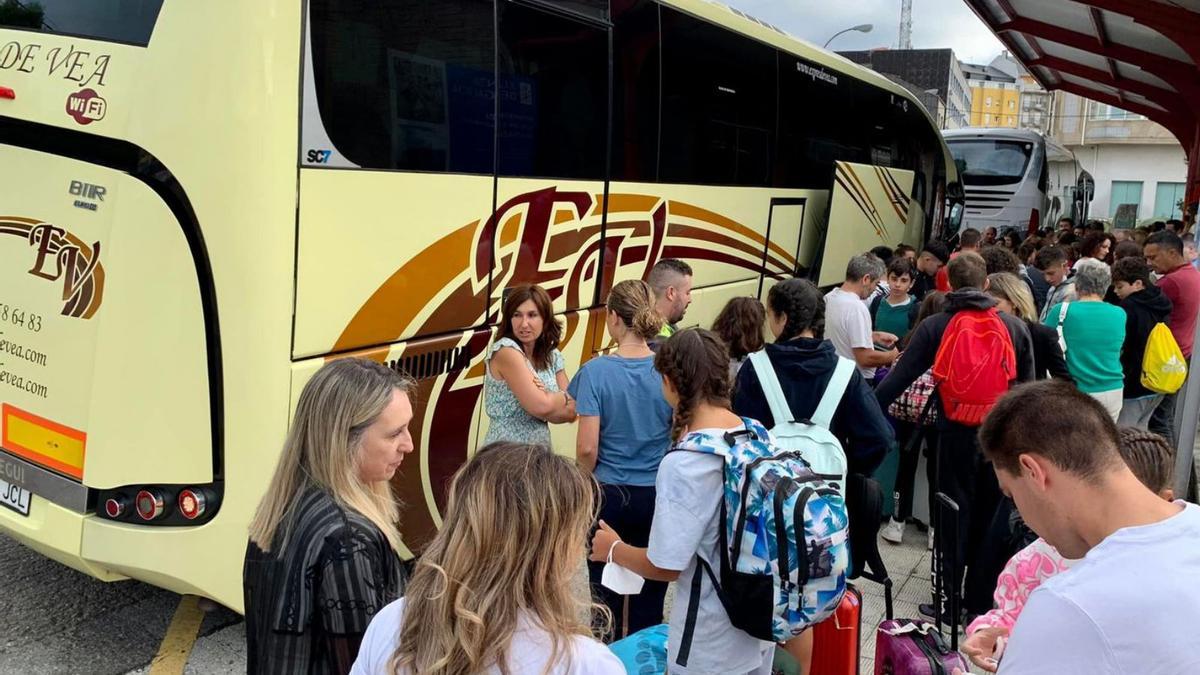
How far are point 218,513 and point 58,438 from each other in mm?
831

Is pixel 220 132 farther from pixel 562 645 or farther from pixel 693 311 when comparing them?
pixel 693 311

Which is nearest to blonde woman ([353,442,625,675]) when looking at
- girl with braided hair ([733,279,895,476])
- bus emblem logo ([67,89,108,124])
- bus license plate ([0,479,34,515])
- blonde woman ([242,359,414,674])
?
blonde woman ([242,359,414,674])

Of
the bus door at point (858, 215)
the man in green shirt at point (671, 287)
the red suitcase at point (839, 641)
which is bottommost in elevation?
the red suitcase at point (839, 641)

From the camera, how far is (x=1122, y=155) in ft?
194

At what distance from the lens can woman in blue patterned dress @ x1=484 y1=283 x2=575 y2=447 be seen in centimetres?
417

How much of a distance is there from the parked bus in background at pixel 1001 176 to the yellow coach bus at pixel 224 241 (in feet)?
62.6

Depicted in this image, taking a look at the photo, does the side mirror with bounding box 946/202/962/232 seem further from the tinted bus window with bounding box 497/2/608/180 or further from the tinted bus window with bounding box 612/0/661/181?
the tinted bus window with bounding box 497/2/608/180

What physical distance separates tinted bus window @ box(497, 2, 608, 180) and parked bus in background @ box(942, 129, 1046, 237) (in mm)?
17869

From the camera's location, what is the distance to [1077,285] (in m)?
5.82

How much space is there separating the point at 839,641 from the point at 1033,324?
2.53 metres

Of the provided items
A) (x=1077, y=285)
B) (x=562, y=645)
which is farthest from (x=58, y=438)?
(x=1077, y=285)

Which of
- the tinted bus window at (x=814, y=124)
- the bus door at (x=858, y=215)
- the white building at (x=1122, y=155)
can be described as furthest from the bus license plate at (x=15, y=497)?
the white building at (x=1122, y=155)

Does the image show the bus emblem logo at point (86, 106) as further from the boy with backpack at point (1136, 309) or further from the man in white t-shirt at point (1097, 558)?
the boy with backpack at point (1136, 309)

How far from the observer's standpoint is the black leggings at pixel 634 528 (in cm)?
396
